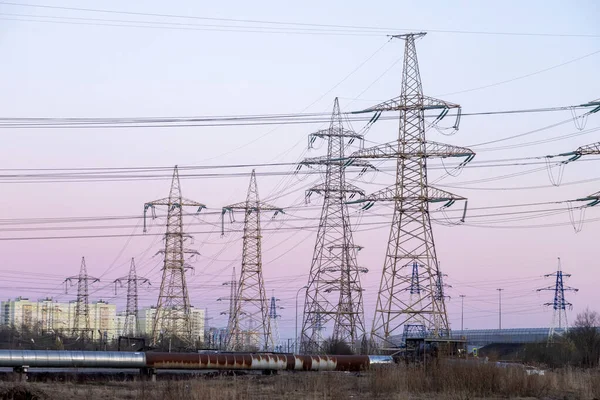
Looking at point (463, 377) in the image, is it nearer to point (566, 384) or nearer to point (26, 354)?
point (566, 384)

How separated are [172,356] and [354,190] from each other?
2545 cm

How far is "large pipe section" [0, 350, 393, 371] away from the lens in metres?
36.3

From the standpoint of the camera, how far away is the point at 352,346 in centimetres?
6069

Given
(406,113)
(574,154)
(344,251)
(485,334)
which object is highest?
(406,113)

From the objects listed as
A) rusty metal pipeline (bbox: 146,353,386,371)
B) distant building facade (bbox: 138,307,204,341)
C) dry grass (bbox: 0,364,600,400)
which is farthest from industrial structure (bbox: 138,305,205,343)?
dry grass (bbox: 0,364,600,400)

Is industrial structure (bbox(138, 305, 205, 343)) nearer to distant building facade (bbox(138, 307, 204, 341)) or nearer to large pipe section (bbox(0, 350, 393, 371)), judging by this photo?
distant building facade (bbox(138, 307, 204, 341))

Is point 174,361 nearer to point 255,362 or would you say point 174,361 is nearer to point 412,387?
point 255,362

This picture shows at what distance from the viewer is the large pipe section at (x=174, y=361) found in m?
36.3

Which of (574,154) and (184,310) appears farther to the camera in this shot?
(184,310)

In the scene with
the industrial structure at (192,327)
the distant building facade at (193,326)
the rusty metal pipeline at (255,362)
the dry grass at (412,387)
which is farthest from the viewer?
the distant building facade at (193,326)

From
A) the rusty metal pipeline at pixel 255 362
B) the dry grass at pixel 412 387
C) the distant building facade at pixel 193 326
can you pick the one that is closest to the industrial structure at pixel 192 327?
the distant building facade at pixel 193 326

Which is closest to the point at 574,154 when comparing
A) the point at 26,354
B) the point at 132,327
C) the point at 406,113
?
the point at 406,113

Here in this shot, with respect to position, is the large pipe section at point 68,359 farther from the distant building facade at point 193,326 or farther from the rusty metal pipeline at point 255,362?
the distant building facade at point 193,326

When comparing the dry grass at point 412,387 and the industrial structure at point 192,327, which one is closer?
the dry grass at point 412,387
